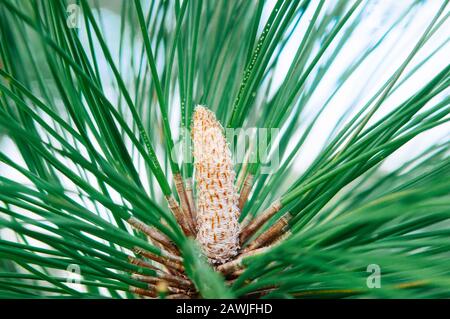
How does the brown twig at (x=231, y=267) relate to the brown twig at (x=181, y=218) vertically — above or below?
below

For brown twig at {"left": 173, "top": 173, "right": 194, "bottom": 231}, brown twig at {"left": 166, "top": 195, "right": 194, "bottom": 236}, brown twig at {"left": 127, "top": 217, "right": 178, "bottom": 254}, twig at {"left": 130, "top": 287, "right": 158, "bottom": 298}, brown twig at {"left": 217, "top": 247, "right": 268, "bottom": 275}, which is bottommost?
twig at {"left": 130, "top": 287, "right": 158, "bottom": 298}

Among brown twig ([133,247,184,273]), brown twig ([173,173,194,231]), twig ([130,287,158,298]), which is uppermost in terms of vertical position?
brown twig ([173,173,194,231])

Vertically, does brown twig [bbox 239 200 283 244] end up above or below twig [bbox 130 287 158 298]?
above

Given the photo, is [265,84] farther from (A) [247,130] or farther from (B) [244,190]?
(B) [244,190]

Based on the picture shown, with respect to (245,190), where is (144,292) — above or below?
below

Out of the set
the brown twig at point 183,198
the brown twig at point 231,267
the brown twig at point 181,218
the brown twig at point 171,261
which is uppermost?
the brown twig at point 183,198

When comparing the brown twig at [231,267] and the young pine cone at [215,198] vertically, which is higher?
the young pine cone at [215,198]
